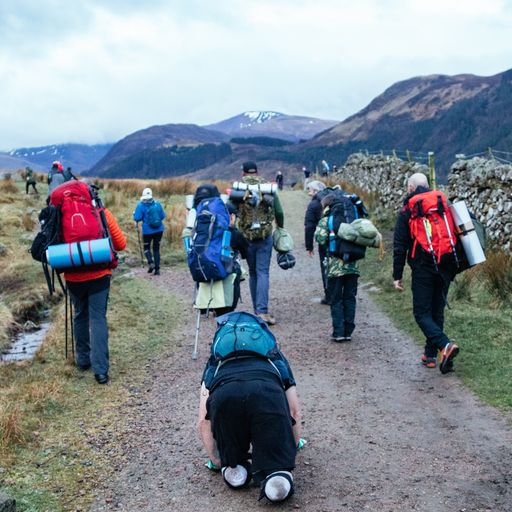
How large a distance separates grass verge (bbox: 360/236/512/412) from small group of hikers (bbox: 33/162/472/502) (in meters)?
0.39

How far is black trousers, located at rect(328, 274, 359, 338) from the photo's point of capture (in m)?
6.95

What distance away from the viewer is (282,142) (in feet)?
559

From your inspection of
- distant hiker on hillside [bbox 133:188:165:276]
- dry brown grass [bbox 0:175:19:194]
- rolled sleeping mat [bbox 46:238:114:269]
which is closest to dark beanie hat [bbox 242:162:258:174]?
rolled sleeping mat [bbox 46:238:114:269]

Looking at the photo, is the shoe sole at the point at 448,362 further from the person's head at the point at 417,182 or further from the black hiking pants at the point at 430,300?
the person's head at the point at 417,182

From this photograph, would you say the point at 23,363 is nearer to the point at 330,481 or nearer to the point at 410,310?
the point at 330,481

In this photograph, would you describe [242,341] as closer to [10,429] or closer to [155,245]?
[10,429]

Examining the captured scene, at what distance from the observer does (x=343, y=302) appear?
7.07 m

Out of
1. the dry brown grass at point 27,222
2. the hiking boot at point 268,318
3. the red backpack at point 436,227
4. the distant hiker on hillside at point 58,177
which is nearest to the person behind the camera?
the red backpack at point 436,227

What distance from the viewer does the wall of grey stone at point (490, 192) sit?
9789 mm

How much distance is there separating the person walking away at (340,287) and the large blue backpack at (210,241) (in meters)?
1.47

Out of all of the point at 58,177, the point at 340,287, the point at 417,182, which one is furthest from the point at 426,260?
the point at 58,177

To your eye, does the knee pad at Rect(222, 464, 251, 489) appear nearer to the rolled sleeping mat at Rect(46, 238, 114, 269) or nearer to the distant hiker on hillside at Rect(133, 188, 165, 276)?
the rolled sleeping mat at Rect(46, 238, 114, 269)

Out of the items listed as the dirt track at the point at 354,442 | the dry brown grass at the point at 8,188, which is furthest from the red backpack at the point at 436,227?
the dry brown grass at the point at 8,188

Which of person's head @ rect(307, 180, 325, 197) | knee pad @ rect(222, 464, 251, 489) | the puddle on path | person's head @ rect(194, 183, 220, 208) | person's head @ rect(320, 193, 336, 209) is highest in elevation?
person's head @ rect(194, 183, 220, 208)
